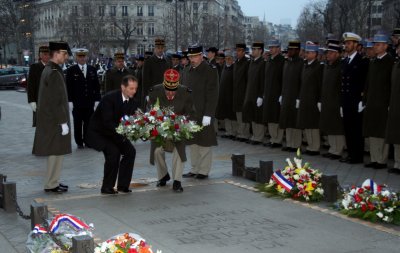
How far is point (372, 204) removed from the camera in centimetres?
748

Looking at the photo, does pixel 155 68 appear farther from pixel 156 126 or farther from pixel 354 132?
pixel 156 126

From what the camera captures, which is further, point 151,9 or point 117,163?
point 151,9

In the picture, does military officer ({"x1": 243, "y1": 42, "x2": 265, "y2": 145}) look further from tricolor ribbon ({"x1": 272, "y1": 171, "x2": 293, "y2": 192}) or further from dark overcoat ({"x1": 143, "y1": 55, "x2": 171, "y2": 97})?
tricolor ribbon ({"x1": 272, "y1": 171, "x2": 293, "y2": 192})

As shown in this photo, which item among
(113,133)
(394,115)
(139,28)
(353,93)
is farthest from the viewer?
(139,28)

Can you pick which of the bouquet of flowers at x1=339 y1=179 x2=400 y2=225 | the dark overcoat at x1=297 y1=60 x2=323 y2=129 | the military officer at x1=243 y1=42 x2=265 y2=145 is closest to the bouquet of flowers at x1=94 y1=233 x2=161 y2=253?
the bouquet of flowers at x1=339 y1=179 x2=400 y2=225

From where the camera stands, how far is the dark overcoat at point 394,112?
33.7 feet

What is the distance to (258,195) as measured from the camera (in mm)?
8914

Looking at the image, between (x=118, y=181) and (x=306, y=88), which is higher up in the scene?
(x=306, y=88)

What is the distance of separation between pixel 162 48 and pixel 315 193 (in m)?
7.84

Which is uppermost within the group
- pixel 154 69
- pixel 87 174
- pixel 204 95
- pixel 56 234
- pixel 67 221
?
pixel 154 69

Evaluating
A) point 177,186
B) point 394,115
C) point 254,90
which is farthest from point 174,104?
point 254,90

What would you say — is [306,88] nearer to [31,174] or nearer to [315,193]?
[315,193]

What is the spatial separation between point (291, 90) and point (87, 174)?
4903 mm

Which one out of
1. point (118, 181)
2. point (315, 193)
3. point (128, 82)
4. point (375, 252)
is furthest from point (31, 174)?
point (375, 252)
